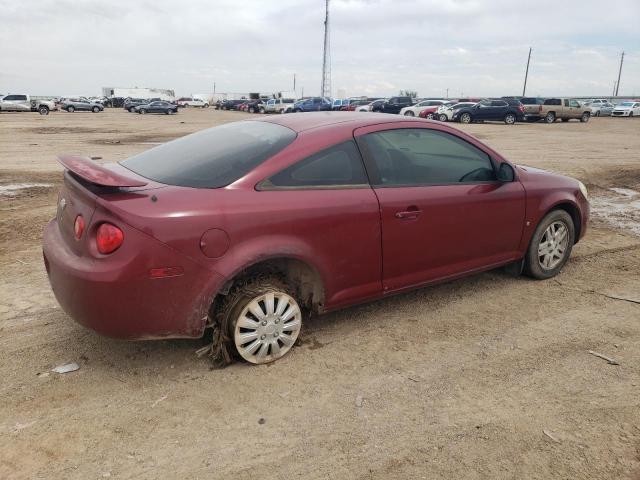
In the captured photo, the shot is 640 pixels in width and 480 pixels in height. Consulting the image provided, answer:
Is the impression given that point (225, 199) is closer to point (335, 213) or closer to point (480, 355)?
point (335, 213)

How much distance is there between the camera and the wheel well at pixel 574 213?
4766 millimetres

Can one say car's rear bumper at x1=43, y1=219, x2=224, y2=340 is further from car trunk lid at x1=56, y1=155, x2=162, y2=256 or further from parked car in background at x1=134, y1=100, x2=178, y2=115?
parked car in background at x1=134, y1=100, x2=178, y2=115

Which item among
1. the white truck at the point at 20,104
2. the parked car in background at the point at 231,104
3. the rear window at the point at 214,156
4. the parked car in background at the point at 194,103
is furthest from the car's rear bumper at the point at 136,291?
the parked car in background at the point at 194,103

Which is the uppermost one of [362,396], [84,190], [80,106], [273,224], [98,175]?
[80,106]

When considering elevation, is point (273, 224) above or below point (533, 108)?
below

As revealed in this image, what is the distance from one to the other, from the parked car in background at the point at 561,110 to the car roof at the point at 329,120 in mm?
35706

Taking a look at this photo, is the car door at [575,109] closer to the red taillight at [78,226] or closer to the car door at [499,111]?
the car door at [499,111]

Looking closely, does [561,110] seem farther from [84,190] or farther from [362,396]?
[84,190]

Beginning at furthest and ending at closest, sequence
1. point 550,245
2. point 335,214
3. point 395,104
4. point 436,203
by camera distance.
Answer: point 395,104, point 550,245, point 436,203, point 335,214

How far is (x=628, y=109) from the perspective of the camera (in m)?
46.1

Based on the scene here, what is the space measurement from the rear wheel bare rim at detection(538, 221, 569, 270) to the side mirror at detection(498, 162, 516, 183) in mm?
744

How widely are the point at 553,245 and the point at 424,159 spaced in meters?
1.72

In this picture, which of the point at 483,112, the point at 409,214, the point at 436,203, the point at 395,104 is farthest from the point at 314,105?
the point at 409,214

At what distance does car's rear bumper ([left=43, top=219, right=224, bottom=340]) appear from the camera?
2729 millimetres
